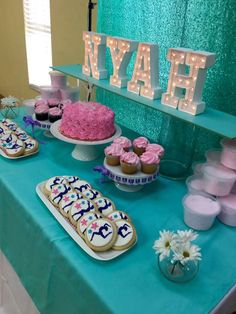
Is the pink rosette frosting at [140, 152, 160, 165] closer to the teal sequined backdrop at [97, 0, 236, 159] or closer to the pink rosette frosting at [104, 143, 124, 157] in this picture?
the pink rosette frosting at [104, 143, 124, 157]

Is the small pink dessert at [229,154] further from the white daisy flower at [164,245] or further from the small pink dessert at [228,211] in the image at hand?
the white daisy flower at [164,245]

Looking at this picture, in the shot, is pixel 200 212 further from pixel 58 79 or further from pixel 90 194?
pixel 58 79

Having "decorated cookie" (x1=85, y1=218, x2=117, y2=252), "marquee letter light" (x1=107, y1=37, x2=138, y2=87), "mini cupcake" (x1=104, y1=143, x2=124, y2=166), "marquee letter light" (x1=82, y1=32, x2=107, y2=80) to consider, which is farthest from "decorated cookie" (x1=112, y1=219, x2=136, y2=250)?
"marquee letter light" (x1=82, y1=32, x2=107, y2=80)

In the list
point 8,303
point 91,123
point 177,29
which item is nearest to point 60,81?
point 91,123

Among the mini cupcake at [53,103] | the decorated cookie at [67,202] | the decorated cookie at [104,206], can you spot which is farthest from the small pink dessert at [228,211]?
the mini cupcake at [53,103]

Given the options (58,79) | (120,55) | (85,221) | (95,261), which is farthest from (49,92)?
(95,261)

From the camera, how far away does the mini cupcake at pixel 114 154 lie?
969mm

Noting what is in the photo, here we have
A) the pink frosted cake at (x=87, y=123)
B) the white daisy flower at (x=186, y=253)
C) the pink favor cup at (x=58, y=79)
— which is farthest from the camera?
the pink favor cup at (x=58, y=79)

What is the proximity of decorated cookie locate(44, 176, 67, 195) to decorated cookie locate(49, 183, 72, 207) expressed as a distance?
17 millimetres

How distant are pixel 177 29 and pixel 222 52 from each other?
0.71 ft

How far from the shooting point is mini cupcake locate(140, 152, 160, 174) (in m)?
0.94

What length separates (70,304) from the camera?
0.73 meters

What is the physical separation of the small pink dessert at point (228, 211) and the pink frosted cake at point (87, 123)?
19.1 inches

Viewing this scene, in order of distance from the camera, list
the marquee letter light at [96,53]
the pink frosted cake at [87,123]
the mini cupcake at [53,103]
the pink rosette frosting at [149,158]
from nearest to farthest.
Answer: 1. the pink rosette frosting at [149,158]
2. the pink frosted cake at [87,123]
3. the marquee letter light at [96,53]
4. the mini cupcake at [53,103]
